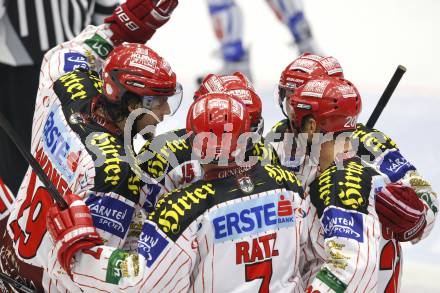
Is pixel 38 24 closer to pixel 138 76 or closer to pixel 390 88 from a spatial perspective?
pixel 138 76

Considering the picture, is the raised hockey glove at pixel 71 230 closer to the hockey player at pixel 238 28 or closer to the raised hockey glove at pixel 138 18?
the raised hockey glove at pixel 138 18

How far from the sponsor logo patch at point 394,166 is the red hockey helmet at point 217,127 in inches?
28.2

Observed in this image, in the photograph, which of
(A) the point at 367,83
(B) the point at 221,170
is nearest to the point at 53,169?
(B) the point at 221,170

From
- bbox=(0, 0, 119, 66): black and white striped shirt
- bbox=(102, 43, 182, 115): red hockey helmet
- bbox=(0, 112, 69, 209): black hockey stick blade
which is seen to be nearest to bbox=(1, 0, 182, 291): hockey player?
bbox=(102, 43, 182, 115): red hockey helmet

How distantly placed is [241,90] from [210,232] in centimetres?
86

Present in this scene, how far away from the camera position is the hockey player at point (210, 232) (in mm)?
3148

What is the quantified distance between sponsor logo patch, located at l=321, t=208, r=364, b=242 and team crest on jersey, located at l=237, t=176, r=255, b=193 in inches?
9.9

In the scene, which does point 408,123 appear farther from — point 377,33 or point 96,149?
point 96,149

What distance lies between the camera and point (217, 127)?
10.5ft

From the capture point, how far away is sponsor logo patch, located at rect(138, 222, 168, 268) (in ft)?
10.3

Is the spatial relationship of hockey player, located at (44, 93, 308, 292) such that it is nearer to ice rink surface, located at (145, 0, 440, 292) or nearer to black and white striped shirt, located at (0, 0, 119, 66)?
black and white striped shirt, located at (0, 0, 119, 66)

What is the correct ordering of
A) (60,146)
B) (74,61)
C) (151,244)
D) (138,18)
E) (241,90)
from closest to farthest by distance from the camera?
1. (151,244)
2. (60,146)
3. (241,90)
4. (74,61)
5. (138,18)

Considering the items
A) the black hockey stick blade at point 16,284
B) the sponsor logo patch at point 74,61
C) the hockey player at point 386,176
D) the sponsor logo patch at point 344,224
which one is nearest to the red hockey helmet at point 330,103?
the hockey player at point 386,176

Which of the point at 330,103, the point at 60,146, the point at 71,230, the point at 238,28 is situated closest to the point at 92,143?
the point at 60,146
